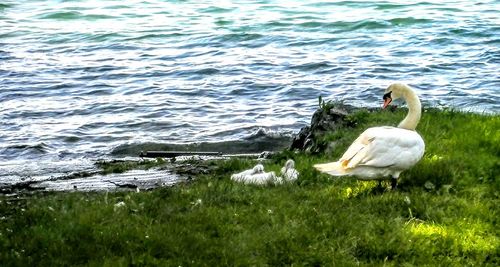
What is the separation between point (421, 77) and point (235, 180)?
13.1 metres

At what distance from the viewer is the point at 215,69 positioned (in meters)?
25.2

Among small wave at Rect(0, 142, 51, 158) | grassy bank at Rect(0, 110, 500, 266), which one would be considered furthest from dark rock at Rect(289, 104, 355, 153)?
small wave at Rect(0, 142, 51, 158)

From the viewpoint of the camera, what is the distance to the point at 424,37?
1113 inches

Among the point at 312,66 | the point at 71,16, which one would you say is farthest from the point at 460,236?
the point at 71,16

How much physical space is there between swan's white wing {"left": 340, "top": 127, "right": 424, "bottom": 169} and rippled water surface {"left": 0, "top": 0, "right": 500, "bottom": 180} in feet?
21.8

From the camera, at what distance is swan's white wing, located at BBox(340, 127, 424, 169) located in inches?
376

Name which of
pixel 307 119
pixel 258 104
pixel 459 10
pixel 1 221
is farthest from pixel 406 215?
pixel 459 10

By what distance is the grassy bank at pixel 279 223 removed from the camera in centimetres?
774

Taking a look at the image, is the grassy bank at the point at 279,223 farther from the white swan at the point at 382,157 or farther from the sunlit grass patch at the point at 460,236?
the white swan at the point at 382,157

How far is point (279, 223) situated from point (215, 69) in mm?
16843

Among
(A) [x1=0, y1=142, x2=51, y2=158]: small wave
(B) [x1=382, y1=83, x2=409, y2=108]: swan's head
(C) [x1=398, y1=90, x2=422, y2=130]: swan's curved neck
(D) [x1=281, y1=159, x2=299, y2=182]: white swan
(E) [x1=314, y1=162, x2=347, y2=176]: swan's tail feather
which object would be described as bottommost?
(A) [x1=0, y1=142, x2=51, y2=158]: small wave

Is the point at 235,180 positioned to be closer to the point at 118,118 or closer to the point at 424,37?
the point at 118,118

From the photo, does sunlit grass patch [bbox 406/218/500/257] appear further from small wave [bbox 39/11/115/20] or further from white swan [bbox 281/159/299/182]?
small wave [bbox 39/11/115/20]

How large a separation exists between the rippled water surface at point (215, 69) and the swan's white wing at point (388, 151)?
6659mm
